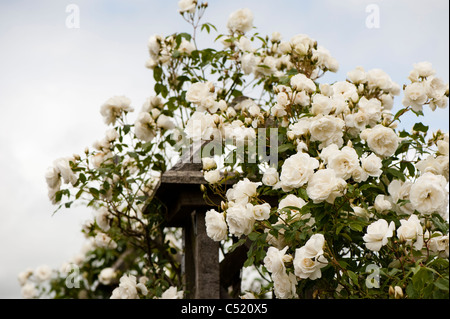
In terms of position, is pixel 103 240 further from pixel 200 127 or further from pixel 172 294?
pixel 200 127

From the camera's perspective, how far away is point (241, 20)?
2746 millimetres

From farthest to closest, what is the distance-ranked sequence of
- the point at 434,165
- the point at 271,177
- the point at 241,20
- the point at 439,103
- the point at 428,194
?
1. the point at 241,20
2. the point at 439,103
3. the point at 434,165
4. the point at 271,177
5. the point at 428,194

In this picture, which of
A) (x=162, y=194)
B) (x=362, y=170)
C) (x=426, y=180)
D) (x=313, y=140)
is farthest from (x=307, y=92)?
(x=162, y=194)

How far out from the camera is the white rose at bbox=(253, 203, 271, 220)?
1737mm

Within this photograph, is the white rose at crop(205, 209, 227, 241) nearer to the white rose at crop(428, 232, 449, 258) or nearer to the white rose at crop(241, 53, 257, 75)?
the white rose at crop(428, 232, 449, 258)

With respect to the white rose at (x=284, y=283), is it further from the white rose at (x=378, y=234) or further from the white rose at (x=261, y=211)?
the white rose at (x=378, y=234)

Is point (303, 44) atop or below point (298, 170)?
atop

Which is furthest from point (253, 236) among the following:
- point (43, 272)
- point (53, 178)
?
point (43, 272)

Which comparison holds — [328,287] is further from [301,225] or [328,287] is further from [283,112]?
[283,112]

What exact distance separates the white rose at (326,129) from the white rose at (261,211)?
33 centimetres

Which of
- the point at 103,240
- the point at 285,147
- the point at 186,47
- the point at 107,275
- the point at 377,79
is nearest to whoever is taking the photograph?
the point at 285,147

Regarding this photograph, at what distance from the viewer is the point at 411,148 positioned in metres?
2.20

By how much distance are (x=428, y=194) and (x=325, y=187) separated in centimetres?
30

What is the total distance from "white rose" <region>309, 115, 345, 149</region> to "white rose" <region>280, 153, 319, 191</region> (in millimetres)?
203
